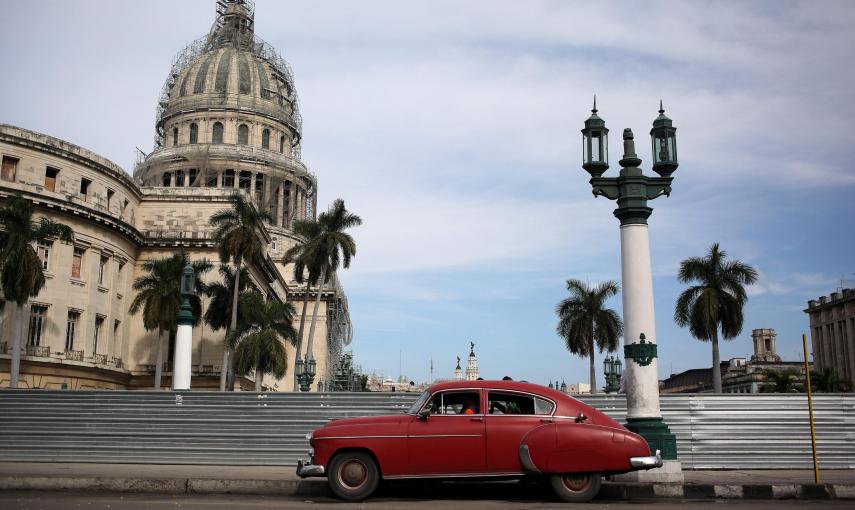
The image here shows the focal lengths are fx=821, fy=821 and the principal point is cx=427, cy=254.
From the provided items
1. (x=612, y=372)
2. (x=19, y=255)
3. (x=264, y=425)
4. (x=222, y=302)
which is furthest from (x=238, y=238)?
(x=264, y=425)

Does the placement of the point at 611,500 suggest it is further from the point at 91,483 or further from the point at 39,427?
the point at 39,427

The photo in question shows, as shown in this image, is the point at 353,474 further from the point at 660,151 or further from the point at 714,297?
the point at 714,297

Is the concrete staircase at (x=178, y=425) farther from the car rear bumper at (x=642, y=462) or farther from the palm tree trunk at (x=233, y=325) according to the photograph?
the palm tree trunk at (x=233, y=325)

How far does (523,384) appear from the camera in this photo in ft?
40.2

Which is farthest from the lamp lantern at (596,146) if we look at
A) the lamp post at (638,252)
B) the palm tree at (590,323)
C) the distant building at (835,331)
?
the distant building at (835,331)

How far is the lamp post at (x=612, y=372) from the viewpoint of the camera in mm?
50406

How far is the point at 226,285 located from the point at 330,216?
27.9ft

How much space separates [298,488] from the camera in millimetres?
13273

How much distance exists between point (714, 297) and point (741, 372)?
76.0 metres

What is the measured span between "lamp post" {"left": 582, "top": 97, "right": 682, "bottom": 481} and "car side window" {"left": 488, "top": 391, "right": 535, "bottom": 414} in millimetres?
3165

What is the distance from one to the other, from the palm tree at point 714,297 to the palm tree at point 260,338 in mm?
24557

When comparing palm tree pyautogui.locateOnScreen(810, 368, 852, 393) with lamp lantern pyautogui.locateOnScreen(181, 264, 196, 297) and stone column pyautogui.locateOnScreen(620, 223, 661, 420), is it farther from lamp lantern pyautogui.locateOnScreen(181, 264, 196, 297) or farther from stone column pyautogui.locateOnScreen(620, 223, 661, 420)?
stone column pyautogui.locateOnScreen(620, 223, 661, 420)

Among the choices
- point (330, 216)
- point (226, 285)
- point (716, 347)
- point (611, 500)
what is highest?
point (330, 216)

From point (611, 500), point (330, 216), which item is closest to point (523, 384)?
point (611, 500)
